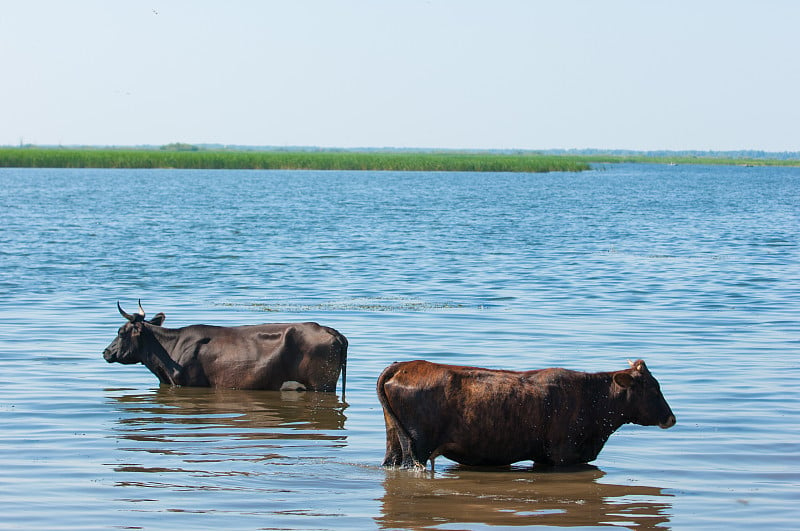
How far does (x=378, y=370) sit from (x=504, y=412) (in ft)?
17.5

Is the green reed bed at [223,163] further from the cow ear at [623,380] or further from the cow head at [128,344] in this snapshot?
the cow ear at [623,380]

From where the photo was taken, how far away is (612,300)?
21969 mm

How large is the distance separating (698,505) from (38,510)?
4.99 meters

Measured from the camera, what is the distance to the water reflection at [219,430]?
9969mm

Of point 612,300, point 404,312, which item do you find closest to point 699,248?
point 612,300

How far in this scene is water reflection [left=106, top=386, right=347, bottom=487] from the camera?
32.7 feet

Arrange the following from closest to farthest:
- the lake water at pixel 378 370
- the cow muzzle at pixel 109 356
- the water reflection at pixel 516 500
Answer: the water reflection at pixel 516 500 < the lake water at pixel 378 370 < the cow muzzle at pixel 109 356

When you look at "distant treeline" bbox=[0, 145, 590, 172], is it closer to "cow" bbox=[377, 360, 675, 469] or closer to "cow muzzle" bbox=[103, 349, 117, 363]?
"cow muzzle" bbox=[103, 349, 117, 363]

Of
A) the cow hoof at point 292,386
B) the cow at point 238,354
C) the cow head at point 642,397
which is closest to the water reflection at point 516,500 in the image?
the cow head at point 642,397

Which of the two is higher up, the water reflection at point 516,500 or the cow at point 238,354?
the cow at point 238,354

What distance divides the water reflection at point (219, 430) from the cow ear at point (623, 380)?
107 inches

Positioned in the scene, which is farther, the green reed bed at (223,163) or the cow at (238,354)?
the green reed bed at (223,163)

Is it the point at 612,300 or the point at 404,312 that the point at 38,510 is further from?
the point at 612,300

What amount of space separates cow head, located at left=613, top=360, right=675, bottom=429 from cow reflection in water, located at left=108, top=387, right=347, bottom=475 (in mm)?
2747
